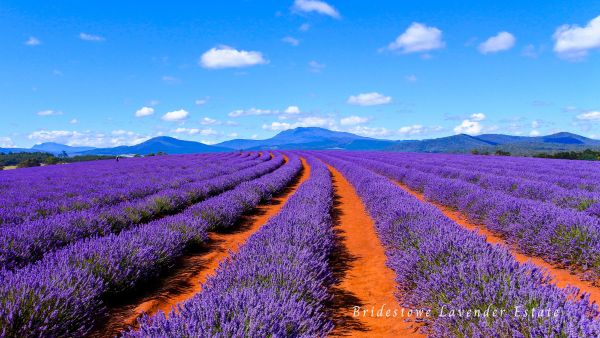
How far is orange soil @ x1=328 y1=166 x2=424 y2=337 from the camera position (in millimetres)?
2830

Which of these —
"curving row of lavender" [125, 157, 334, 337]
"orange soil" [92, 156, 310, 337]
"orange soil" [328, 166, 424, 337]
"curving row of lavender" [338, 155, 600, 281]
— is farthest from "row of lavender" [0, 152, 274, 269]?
"curving row of lavender" [338, 155, 600, 281]

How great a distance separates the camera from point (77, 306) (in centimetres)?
253

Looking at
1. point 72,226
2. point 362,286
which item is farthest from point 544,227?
point 72,226

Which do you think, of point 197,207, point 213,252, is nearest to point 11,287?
point 213,252

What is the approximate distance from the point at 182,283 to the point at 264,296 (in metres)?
2.14

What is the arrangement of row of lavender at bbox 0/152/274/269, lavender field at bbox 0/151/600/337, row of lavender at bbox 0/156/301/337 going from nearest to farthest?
lavender field at bbox 0/151/600/337 < row of lavender at bbox 0/156/301/337 < row of lavender at bbox 0/152/274/269

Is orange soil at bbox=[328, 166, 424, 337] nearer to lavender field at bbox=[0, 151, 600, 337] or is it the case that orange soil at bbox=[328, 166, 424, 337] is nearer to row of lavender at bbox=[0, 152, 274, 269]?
lavender field at bbox=[0, 151, 600, 337]

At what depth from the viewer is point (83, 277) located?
2918 millimetres

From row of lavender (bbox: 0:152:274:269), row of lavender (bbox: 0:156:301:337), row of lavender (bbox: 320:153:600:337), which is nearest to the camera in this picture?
row of lavender (bbox: 320:153:600:337)

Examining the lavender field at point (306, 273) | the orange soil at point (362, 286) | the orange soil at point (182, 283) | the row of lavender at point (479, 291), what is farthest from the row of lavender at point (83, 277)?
the row of lavender at point (479, 291)

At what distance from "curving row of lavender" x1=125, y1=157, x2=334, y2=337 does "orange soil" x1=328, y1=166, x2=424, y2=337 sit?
0.83 feet

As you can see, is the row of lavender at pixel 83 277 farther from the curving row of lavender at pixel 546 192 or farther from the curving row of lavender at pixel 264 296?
the curving row of lavender at pixel 546 192

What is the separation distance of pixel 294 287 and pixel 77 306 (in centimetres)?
165

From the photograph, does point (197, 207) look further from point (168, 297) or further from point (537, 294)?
point (537, 294)
